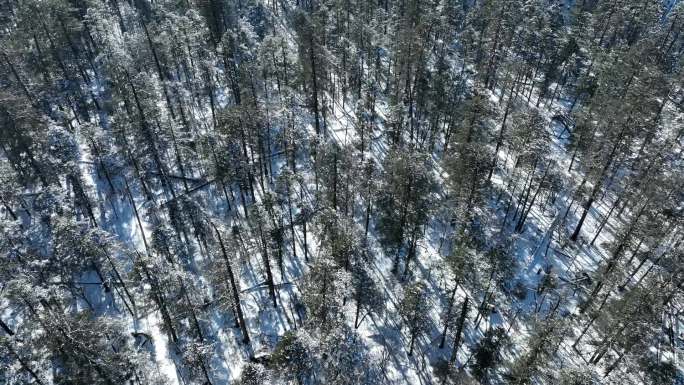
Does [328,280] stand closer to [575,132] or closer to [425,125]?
[425,125]

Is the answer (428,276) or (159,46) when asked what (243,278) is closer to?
(428,276)

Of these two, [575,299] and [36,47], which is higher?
[36,47]

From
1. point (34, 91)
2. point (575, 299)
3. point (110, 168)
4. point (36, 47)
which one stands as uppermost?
point (36, 47)

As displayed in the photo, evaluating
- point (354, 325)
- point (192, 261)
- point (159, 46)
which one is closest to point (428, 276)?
point (354, 325)

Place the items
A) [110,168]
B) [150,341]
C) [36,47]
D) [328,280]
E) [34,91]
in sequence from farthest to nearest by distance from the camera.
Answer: [36,47], [34,91], [110,168], [150,341], [328,280]

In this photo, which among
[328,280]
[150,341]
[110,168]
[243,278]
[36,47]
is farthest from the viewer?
[36,47]

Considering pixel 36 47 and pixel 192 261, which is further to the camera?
pixel 36 47
